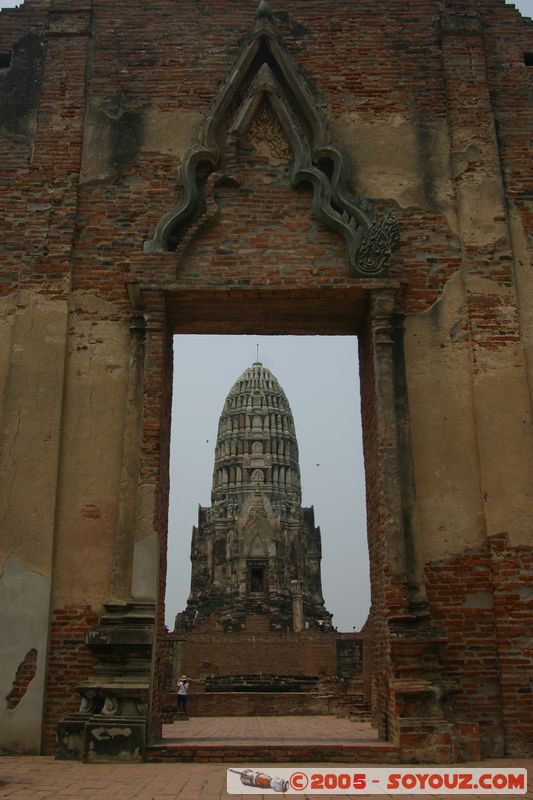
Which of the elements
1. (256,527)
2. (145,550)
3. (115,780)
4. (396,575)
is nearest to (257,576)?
(256,527)

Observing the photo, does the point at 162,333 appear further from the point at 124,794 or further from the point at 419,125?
the point at 124,794

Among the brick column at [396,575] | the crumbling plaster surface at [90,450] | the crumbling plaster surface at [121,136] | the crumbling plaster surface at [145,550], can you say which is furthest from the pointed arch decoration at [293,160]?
the crumbling plaster surface at [145,550]

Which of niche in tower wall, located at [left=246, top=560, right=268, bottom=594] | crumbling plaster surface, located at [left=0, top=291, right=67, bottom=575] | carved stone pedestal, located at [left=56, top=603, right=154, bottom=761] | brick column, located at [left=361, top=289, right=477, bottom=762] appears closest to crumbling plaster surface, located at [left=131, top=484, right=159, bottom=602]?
carved stone pedestal, located at [left=56, top=603, right=154, bottom=761]

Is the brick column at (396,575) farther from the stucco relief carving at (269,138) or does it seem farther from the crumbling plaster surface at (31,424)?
the crumbling plaster surface at (31,424)

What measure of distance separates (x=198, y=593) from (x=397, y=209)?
4297 centimetres

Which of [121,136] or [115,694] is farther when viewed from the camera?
[121,136]

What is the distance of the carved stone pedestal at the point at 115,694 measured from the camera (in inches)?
278

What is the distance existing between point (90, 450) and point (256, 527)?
1610 inches

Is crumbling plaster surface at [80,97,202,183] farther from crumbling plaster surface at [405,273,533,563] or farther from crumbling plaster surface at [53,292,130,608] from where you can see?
crumbling plaster surface at [405,273,533,563]

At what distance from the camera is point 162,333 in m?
8.81

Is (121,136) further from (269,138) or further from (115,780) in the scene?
(115,780)

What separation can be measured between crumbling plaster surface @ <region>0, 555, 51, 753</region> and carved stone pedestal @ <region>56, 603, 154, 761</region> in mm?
551

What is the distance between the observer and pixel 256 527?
1923 inches

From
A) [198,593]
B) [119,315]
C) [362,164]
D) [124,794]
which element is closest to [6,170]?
[119,315]
